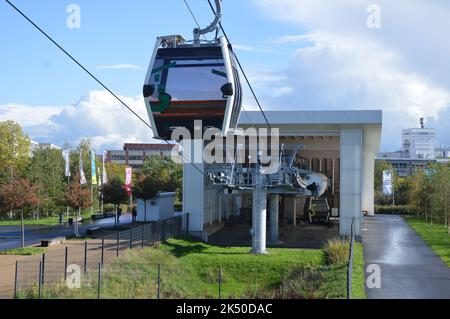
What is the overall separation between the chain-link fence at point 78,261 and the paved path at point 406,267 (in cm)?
910

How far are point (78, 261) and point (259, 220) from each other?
9079 millimetres

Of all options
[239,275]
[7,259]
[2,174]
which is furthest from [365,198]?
[7,259]

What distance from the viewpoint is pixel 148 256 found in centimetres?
2566

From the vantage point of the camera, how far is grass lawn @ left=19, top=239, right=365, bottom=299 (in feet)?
62.9

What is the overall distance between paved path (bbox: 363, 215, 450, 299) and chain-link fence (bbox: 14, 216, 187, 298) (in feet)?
29.9

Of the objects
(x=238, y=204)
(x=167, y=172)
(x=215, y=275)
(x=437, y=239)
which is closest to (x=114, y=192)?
(x=238, y=204)

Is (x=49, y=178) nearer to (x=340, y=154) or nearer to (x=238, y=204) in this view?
(x=238, y=204)

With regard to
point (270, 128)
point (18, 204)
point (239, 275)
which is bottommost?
point (239, 275)

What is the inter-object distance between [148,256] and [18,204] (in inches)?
330

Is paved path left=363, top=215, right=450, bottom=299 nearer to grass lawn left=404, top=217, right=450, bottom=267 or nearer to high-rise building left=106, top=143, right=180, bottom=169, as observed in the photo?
grass lawn left=404, top=217, right=450, bottom=267

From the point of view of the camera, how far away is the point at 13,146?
66.2m

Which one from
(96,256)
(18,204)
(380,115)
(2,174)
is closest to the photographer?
(96,256)

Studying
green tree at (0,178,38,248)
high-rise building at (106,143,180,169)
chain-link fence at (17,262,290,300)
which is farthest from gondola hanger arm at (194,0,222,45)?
high-rise building at (106,143,180,169)
